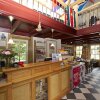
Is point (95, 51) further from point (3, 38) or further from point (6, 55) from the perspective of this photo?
point (6, 55)

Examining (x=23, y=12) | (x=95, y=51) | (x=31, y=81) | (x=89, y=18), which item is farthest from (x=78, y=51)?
(x=31, y=81)

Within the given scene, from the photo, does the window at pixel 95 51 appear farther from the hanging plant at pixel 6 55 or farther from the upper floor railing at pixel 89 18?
the hanging plant at pixel 6 55

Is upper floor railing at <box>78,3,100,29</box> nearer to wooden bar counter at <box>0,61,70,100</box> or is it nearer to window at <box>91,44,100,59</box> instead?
wooden bar counter at <box>0,61,70,100</box>

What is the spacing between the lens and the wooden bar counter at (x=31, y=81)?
2.18 metres

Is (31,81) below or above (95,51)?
below

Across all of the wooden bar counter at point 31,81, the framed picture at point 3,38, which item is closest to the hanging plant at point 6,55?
the wooden bar counter at point 31,81

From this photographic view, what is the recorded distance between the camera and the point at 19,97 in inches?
95.1

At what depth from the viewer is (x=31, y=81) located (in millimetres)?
2699

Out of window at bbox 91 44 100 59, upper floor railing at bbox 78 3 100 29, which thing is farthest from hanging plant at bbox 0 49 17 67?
window at bbox 91 44 100 59

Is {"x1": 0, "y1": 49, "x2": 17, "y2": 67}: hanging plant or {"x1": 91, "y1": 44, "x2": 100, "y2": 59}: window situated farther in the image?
{"x1": 91, "y1": 44, "x2": 100, "y2": 59}: window

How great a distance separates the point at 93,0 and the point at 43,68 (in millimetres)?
7470

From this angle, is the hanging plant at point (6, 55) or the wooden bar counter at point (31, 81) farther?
the hanging plant at point (6, 55)

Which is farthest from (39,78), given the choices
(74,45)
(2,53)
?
(74,45)

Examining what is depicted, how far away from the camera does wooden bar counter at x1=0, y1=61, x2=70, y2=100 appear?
7.14 ft
